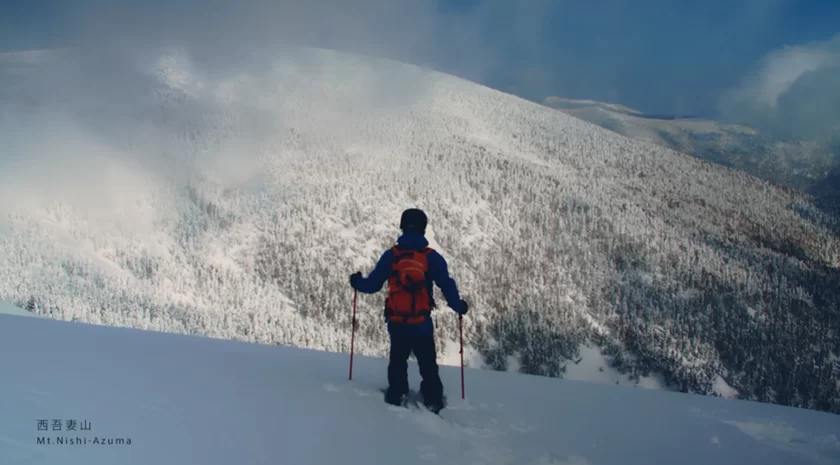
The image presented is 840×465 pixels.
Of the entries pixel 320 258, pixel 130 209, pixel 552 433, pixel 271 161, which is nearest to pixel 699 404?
pixel 552 433

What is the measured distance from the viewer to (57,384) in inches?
185

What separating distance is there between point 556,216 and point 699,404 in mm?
177855

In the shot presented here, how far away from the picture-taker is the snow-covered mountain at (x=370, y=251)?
119 meters

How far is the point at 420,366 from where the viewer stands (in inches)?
269

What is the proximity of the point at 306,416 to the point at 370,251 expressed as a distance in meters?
159

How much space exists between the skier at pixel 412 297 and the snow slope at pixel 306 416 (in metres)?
0.46

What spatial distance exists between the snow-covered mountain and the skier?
100660 millimetres

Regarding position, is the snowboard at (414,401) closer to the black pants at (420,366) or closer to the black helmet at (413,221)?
the black pants at (420,366)

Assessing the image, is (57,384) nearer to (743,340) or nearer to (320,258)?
(320,258)

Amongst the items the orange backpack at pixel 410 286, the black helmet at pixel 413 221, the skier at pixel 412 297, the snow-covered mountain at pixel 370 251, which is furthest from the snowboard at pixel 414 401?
the snow-covered mountain at pixel 370 251

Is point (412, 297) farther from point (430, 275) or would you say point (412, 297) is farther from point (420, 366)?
point (420, 366)

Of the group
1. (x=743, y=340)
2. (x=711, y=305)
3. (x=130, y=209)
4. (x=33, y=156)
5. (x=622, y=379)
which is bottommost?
(x=622, y=379)

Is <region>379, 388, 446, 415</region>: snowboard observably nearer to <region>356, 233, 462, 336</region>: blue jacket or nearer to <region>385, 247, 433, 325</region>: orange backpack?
<region>356, 233, 462, 336</region>: blue jacket

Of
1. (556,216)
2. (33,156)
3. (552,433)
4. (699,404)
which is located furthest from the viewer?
(556,216)
